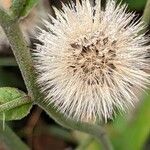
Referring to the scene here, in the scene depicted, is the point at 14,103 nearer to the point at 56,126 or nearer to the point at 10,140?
the point at 10,140

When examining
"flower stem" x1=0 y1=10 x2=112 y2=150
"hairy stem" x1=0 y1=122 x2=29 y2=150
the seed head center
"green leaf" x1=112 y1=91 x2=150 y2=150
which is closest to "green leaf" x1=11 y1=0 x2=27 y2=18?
"flower stem" x1=0 y1=10 x2=112 y2=150

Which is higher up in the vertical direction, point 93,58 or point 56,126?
point 93,58

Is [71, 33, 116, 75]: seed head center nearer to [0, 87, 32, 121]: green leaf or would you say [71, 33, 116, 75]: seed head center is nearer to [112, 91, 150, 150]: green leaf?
[0, 87, 32, 121]: green leaf

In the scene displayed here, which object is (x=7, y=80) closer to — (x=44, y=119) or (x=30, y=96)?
(x=44, y=119)

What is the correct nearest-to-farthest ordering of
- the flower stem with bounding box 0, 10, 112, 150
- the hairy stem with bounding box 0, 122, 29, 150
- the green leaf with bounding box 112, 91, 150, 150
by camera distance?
the flower stem with bounding box 0, 10, 112, 150, the hairy stem with bounding box 0, 122, 29, 150, the green leaf with bounding box 112, 91, 150, 150

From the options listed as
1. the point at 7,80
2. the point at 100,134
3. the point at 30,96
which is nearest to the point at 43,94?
the point at 30,96

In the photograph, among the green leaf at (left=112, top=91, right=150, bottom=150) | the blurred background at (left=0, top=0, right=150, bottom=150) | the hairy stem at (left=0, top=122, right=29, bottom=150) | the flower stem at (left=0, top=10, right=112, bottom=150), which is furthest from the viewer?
the green leaf at (left=112, top=91, right=150, bottom=150)

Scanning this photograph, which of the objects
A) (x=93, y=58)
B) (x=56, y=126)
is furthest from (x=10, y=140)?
(x=56, y=126)
